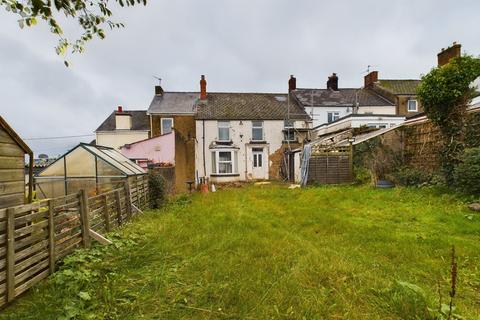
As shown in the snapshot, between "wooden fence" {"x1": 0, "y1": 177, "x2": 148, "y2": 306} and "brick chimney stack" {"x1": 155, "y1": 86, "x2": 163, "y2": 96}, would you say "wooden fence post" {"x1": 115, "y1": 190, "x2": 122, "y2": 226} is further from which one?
"brick chimney stack" {"x1": 155, "y1": 86, "x2": 163, "y2": 96}

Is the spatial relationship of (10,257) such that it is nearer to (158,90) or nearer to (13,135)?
(13,135)

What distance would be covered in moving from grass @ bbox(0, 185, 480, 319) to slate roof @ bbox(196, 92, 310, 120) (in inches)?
618

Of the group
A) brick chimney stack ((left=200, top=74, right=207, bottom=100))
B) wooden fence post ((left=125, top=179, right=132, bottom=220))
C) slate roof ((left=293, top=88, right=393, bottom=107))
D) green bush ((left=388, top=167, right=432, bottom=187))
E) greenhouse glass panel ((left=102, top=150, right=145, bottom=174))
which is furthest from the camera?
slate roof ((left=293, top=88, right=393, bottom=107))

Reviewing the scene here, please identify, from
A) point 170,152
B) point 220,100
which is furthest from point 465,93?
point 220,100

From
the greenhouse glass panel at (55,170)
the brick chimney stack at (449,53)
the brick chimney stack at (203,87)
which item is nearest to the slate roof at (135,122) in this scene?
the brick chimney stack at (203,87)

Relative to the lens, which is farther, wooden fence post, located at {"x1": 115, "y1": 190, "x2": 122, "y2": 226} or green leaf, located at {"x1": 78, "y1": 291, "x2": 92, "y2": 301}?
wooden fence post, located at {"x1": 115, "y1": 190, "x2": 122, "y2": 226}

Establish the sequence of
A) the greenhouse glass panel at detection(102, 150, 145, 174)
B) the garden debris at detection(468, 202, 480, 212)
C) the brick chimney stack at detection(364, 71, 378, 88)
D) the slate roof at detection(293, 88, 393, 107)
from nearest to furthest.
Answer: the garden debris at detection(468, 202, 480, 212) → the greenhouse glass panel at detection(102, 150, 145, 174) → the slate roof at detection(293, 88, 393, 107) → the brick chimney stack at detection(364, 71, 378, 88)

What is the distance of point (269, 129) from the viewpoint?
22469 millimetres

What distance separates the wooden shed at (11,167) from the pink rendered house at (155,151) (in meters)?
11.6

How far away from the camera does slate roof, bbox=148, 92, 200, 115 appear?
22.9m

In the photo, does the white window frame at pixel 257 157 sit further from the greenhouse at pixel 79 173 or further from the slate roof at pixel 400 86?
the slate roof at pixel 400 86

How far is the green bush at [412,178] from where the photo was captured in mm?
11512

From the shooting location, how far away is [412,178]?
11.9 m

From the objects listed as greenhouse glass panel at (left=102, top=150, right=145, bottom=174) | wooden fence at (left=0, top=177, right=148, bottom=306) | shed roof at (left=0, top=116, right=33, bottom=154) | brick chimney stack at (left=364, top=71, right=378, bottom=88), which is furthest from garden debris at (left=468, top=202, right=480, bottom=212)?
brick chimney stack at (left=364, top=71, right=378, bottom=88)
